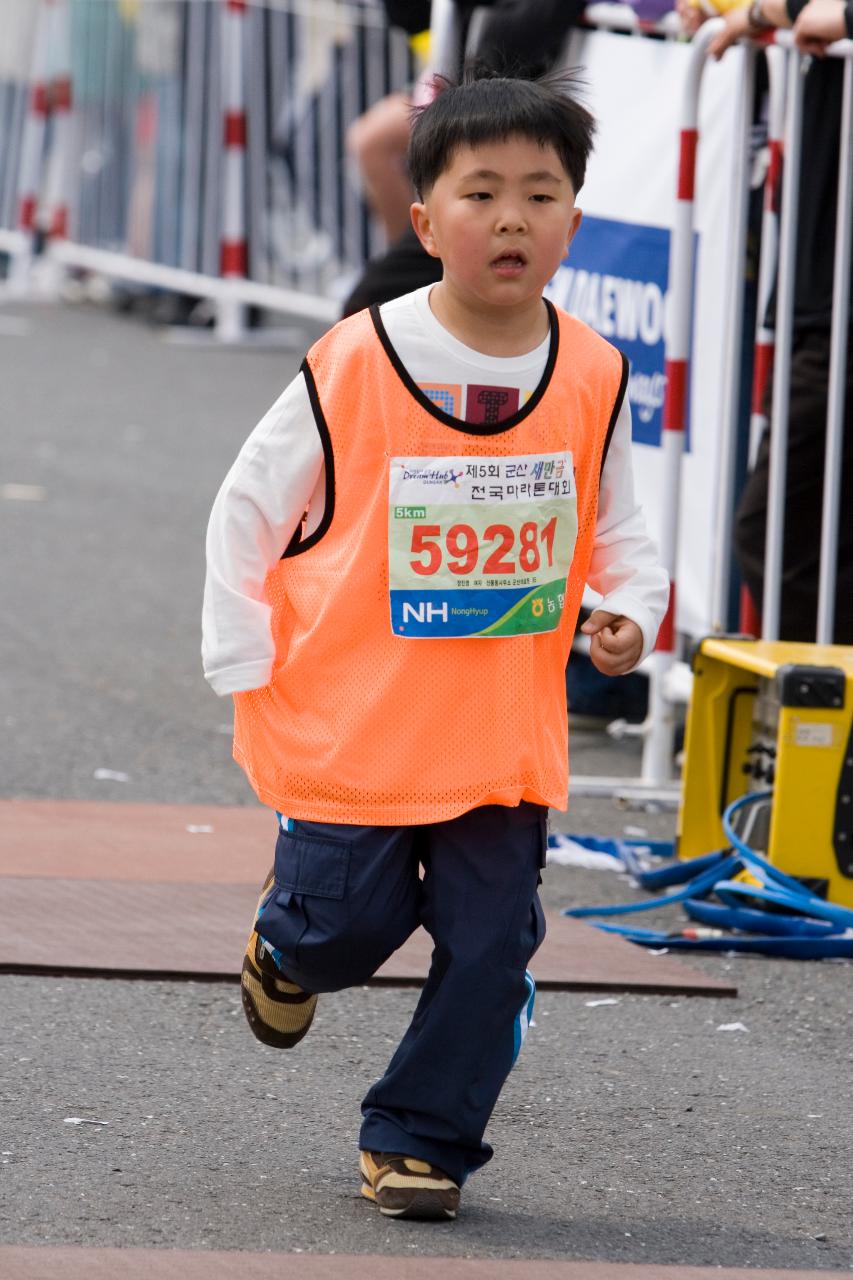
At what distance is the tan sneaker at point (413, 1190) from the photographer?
3160 mm

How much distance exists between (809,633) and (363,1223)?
8.54ft

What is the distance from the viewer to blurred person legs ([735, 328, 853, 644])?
17.4ft

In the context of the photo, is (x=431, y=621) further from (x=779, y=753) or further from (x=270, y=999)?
(x=779, y=753)

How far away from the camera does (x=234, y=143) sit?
1453 cm

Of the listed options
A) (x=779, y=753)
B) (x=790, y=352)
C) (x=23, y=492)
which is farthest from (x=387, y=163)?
(x=23, y=492)

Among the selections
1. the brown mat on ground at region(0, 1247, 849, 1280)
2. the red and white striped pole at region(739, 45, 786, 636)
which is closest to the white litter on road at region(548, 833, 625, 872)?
the red and white striped pole at region(739, 45, 786, 636)

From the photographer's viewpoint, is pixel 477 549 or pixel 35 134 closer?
pixel 477 549

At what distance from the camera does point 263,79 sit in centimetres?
1455

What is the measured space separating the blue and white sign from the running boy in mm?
2680

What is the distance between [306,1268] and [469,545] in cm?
94

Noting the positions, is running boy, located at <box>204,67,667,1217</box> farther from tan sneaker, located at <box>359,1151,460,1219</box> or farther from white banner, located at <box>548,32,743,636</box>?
white banner, located at <box>548,32,743,636</box>

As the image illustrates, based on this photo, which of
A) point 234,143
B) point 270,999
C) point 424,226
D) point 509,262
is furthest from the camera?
point 234,143

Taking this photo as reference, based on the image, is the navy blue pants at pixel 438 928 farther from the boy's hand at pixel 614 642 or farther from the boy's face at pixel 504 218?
the boy's face at pixel 504 218

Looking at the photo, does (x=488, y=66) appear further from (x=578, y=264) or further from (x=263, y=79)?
(x=263, y=79)
